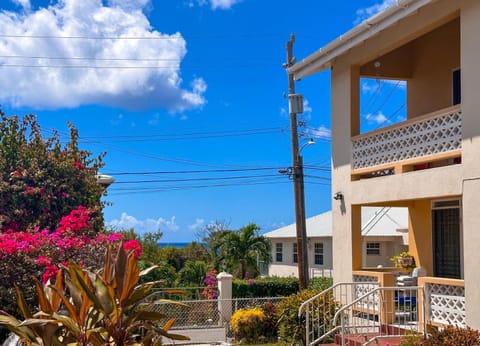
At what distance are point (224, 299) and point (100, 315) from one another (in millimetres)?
11215

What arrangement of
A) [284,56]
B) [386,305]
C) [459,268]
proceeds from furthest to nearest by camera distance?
1. [284,56]
2. [459,268]
3. [386,305]

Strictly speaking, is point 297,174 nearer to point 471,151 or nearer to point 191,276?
point 191,276

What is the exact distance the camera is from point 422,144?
39.9ft

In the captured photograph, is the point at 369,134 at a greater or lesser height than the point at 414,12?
lesser

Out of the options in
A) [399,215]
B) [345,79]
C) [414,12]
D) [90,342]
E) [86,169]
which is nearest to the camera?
[90,342]

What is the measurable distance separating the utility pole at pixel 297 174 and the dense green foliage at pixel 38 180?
6.97 metres

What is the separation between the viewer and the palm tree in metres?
29.0

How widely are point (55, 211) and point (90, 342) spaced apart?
10.9 meters

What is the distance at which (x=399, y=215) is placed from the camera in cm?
2983

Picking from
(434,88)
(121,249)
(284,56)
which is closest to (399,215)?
(284,56)

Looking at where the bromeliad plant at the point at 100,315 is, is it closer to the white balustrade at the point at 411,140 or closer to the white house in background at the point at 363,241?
the white balustrade at the point at 411,140

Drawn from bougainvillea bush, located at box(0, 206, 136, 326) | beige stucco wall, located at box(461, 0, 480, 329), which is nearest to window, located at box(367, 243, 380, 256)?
bougainvillea bush, located at box(0, 206, 136, 326)

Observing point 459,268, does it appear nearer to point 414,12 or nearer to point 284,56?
point 414,12

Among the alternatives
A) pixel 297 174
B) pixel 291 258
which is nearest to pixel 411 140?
pixel 297 174
